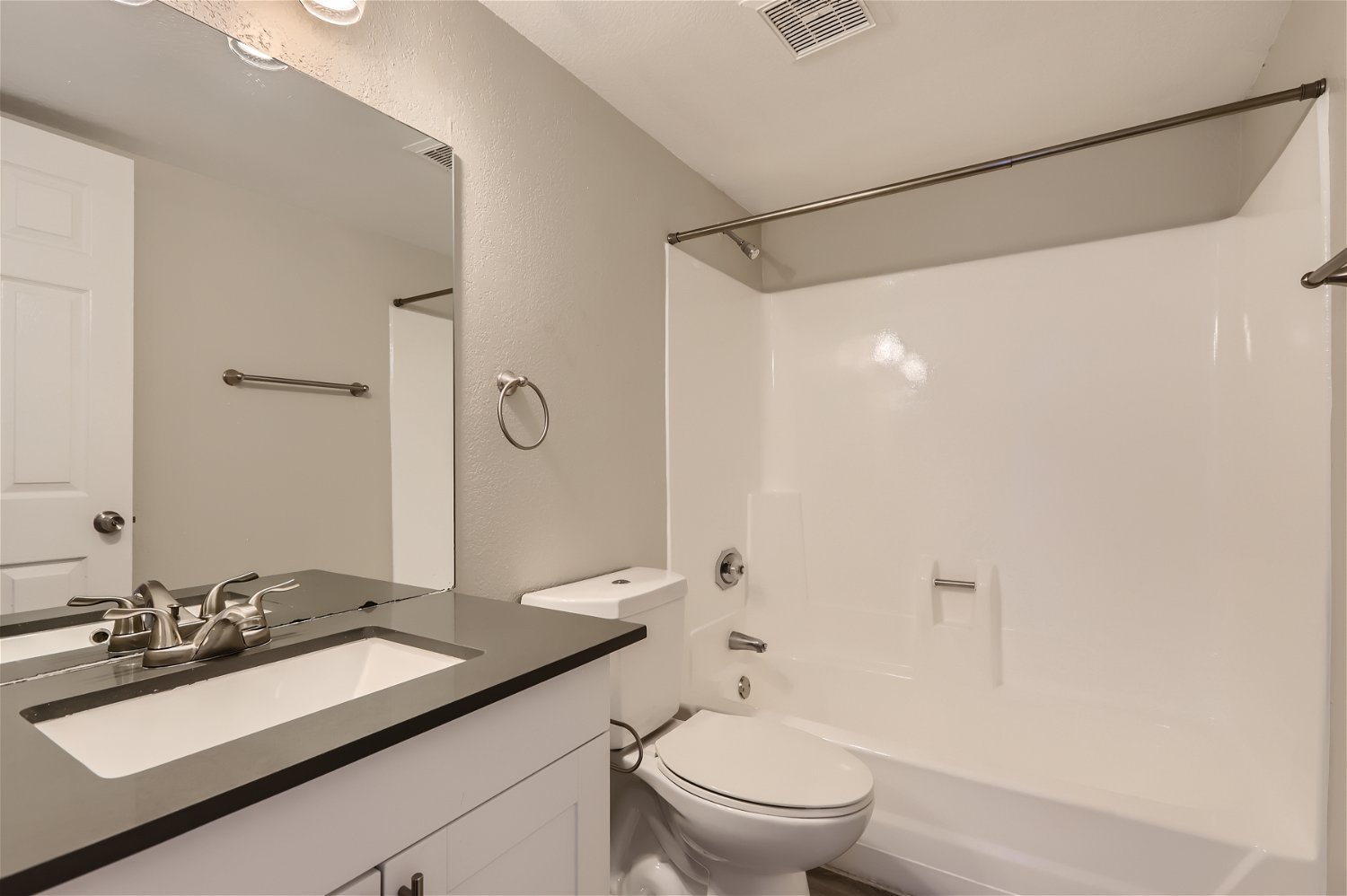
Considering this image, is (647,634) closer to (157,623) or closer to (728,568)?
(157,623)

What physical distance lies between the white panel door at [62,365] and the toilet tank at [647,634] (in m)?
0.87

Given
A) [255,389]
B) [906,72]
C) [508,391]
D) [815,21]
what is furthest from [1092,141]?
[255,389]

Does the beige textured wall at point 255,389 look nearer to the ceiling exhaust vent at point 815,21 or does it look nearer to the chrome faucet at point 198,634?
the chrome faucet at point 198,634

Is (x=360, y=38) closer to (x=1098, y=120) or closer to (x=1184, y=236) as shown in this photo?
(x=1098, y=120)

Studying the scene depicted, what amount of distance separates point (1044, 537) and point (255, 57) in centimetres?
257

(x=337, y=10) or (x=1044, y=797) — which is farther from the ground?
(x=337, y=10)

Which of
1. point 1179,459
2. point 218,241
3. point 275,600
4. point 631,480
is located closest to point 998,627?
point 1179,459

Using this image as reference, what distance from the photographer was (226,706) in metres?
0.91

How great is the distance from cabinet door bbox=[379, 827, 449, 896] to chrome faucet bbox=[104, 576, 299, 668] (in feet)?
1.46

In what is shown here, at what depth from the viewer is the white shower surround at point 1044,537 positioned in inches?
60.8

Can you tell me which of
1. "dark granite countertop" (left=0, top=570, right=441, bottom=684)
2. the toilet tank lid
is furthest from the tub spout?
"dark granite countertop" (left=0, top=570, right=441, bottom=684)

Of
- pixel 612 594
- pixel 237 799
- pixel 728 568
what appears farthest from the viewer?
pixel 728 568

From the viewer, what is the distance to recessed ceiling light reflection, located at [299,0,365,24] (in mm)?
1200

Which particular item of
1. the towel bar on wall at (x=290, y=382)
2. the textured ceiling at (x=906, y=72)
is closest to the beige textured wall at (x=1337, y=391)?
the textured ceiling at (x=906, y=72)
